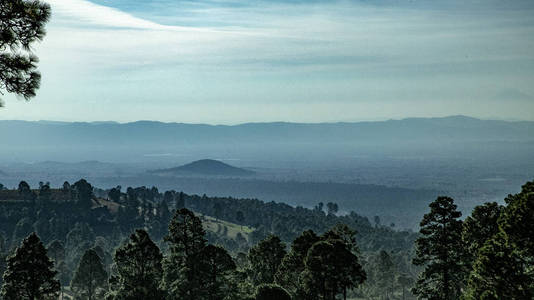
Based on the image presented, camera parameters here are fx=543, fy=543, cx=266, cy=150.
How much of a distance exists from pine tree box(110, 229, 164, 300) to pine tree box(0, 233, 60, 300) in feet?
18.7

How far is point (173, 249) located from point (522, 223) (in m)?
28.2

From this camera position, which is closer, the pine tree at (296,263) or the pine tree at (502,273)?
the pine tree at (502,273)

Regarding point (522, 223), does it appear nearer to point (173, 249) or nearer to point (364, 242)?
point (173, 249)

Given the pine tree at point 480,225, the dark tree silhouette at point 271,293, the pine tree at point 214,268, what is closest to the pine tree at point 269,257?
the pine tree at point 214,268

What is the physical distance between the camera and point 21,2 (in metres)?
17.1

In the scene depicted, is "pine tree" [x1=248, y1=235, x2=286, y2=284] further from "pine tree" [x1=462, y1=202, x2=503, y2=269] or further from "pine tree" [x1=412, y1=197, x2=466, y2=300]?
"pine tree" [x1=462, y1=202, x2=503, y2=269]

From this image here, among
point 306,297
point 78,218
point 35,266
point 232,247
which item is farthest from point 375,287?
point 78,218

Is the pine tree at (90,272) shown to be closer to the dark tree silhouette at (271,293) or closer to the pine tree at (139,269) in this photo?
the pine tree at (139,269)

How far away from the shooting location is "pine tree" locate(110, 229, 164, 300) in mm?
43312

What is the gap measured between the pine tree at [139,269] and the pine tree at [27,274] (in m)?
5.69

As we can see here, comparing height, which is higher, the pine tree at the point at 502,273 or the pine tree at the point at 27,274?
the pine tree at the point at 502,273

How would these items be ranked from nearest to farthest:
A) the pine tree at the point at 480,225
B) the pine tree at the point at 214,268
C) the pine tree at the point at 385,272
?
1. the pine tree at the point at 480,225
2. the pine tree at the point at 214,268
3. the pine tree at the point at 385,272

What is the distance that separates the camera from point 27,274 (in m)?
38.6

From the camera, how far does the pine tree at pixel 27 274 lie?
38406 millimetres
